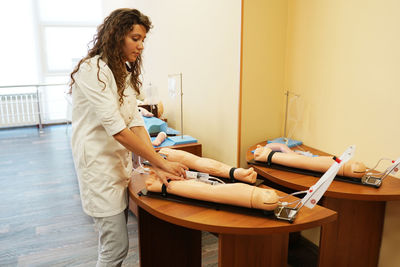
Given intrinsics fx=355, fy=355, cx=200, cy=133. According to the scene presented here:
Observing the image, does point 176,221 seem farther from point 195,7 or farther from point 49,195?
point 49,195

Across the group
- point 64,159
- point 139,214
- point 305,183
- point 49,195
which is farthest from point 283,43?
point 64,159

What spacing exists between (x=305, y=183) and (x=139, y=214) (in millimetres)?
762

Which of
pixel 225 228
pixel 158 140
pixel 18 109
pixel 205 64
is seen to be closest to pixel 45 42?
pixel 18 109

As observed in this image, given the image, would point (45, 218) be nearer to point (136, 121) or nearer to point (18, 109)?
point (136, 121)

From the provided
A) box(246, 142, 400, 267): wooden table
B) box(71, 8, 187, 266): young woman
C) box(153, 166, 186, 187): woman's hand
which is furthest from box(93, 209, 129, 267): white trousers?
box(246, 142, 400, 267): wooden table

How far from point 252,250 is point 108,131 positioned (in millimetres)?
706

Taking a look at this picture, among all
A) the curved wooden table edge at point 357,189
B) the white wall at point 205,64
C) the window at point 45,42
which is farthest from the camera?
the window at point 45,42

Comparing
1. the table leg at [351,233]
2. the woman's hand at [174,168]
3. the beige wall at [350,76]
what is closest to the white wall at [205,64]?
the beige wall at [350,76]

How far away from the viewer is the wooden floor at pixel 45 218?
228 cm

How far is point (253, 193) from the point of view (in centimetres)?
121

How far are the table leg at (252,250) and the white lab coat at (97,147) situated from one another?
477mm

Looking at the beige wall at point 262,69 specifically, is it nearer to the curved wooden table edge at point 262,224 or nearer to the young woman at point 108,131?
the young woman at point 108,131

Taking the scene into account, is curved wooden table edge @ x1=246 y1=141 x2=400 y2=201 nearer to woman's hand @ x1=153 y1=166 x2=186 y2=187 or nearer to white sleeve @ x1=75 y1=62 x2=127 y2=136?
woman's hand @ x1=153 y1=166 x2=186 y2=187

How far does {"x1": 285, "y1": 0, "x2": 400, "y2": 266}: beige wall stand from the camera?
5.82 feet
